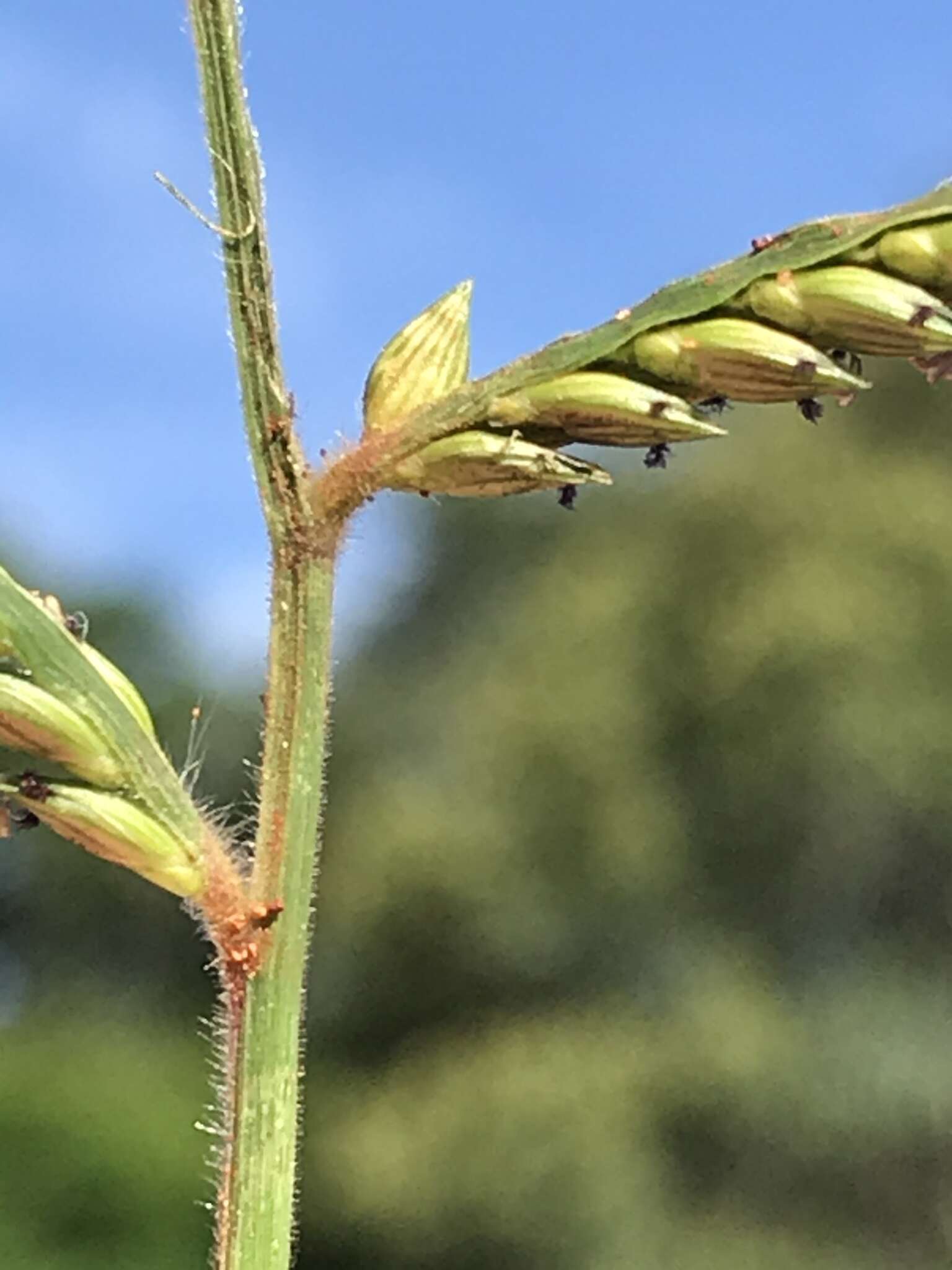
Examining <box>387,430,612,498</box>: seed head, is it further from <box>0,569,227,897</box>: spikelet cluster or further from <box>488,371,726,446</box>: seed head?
<box>0,569,227,897</box>: spikelet cluster

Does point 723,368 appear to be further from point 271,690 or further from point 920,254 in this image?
point 271,690

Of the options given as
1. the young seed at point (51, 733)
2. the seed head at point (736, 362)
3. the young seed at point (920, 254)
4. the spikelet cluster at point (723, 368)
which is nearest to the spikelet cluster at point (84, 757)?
the young seed at point (51, 733)

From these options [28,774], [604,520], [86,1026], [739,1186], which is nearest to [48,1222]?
[86,1026]

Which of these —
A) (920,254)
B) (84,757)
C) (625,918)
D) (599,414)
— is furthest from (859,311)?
(625,918)

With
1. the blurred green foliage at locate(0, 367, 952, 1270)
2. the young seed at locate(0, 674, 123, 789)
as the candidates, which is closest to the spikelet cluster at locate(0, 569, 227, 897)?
the young seed at locate(0, 674, 123, 789)

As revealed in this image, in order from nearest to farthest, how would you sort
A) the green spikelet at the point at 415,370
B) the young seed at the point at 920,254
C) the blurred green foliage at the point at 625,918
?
the young seed at the point at 920,254, the green spikelet at the point at 415,370, the blurred green foliage at the point at 625,918

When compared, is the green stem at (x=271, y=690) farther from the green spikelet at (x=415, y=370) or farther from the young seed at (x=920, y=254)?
the young seed at (x=920, y=254)

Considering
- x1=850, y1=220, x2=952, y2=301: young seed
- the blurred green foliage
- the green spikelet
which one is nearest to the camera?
x1=850, y1=220, x2=952, y2=301: young seed
